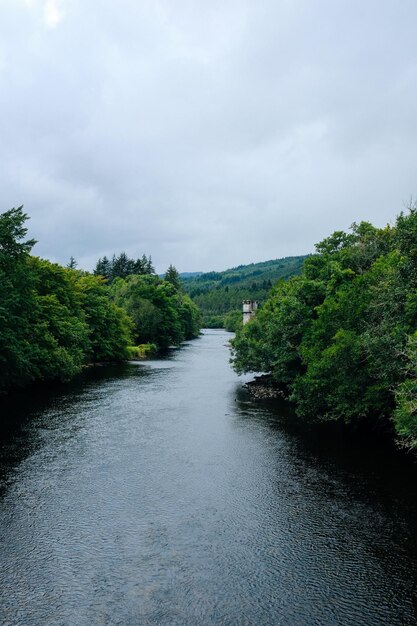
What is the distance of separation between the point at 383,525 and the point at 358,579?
3893mm

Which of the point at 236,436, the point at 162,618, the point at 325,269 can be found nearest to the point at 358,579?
the point at 162,618

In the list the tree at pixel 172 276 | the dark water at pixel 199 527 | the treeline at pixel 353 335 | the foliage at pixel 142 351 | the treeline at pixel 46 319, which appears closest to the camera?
the dark water at pixel 199 527

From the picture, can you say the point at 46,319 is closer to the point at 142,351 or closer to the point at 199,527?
the point at 142,351

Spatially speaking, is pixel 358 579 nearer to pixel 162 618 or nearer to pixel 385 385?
pixel 162 618

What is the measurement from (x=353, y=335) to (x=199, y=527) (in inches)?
645

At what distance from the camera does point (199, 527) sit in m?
18.7

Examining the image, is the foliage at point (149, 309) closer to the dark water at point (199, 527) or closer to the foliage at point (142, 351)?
the foliage at point (142, 351)

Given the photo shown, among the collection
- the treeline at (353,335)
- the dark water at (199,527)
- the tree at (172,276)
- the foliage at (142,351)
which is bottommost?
the dark water at (199,527)

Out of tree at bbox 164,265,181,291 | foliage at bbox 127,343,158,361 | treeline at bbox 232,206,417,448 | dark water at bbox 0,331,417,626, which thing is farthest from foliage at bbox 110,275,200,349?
dark water at bbox 0,331,417,626

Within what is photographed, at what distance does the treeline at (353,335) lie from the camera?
23922 millimetres

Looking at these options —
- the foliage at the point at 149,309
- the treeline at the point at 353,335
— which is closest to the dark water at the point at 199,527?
the treeline at the point at 353,335

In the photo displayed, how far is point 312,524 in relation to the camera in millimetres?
19031

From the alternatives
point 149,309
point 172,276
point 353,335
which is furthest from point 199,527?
point 172,276

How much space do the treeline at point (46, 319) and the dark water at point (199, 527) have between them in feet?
33.6
